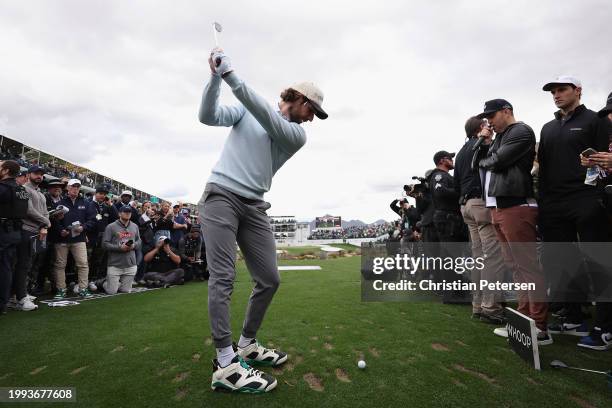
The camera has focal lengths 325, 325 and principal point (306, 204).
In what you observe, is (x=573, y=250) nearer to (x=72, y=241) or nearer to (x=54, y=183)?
(x=72, y=241)

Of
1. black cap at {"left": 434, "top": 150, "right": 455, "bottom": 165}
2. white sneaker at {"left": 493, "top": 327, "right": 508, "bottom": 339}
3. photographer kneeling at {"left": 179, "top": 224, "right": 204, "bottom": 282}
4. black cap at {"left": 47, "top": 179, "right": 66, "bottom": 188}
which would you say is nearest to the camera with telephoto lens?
black cap at {"left": 434, "top": 150, "right": 455, "bottom": 165}

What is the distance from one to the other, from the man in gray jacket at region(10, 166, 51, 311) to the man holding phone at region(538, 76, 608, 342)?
7052 millimetres

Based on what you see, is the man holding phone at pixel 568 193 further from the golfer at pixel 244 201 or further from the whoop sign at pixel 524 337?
the golfer at pixel 244 201

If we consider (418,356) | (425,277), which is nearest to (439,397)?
(418,356)

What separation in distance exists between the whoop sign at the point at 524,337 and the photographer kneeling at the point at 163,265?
6991mm

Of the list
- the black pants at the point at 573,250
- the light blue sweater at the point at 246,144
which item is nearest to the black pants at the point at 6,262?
the light blue sweater at the point at 246,144

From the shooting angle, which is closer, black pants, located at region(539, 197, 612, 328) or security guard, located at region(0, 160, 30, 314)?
black pants, located at region(539, 197, 612, 328)

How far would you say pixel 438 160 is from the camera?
18.4 feet

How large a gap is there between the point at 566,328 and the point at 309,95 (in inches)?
149

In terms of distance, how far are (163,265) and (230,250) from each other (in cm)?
664

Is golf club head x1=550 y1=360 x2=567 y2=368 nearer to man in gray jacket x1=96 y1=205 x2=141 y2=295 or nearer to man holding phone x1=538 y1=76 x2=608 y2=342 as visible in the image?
man holding phone x1=538 y1=76 x2=608 y2=342

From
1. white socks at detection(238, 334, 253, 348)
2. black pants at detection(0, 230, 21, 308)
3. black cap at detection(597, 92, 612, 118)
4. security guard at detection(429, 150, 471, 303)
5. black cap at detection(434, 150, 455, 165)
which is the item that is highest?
black cap at detection(434, 150, 455, 165)

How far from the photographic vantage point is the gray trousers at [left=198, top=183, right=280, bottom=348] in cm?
222

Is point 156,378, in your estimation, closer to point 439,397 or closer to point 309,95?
→ point 439,397
